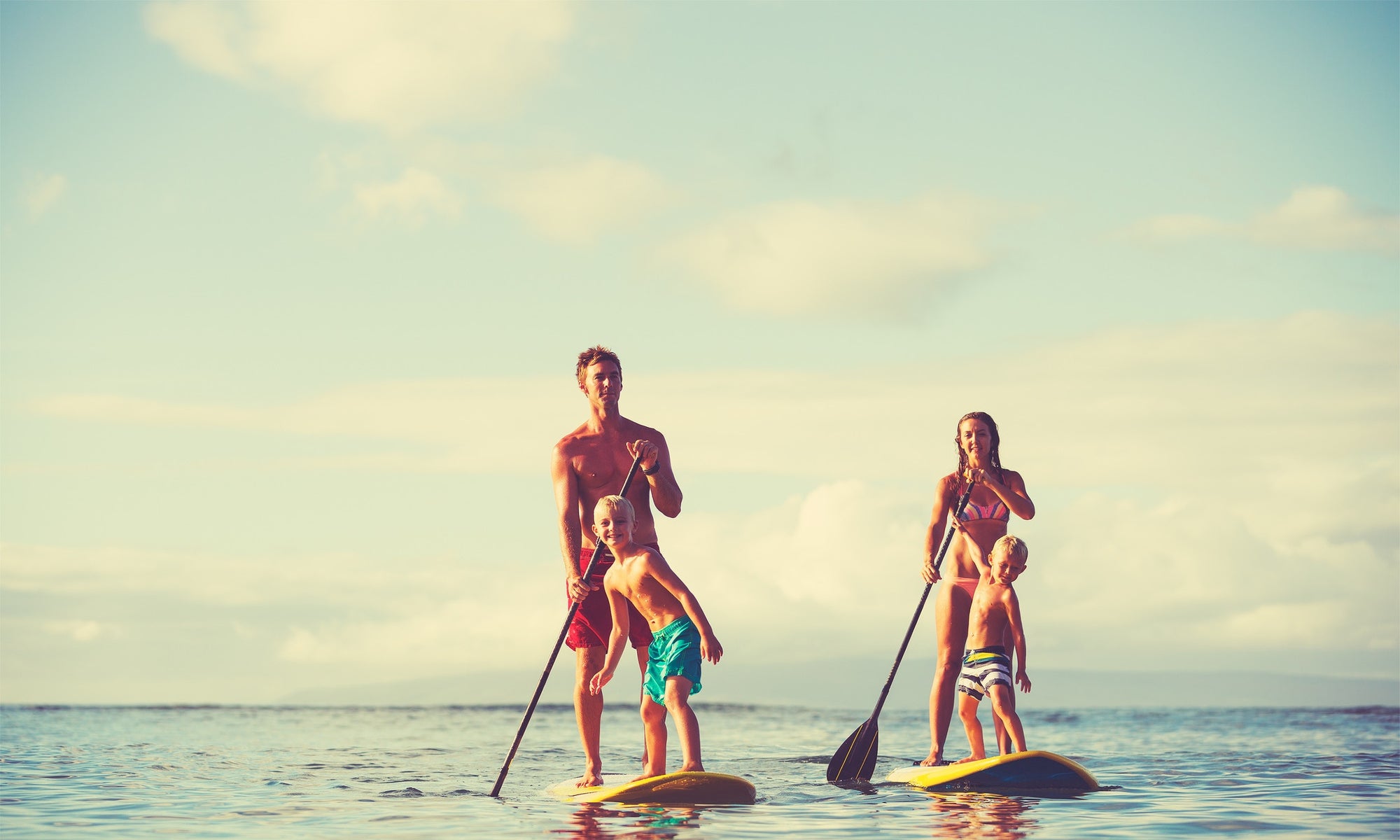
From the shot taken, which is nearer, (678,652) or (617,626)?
(678,652)

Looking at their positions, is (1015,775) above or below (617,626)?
below

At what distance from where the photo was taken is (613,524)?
26.8ft

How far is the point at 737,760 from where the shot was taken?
14.4 meters

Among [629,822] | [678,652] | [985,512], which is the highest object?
[985,512]

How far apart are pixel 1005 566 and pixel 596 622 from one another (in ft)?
9.00

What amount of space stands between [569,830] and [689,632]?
1358 millimetres

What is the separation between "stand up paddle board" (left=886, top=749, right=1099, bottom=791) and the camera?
9148 mm

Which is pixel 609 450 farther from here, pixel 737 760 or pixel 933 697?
pixel 737 760

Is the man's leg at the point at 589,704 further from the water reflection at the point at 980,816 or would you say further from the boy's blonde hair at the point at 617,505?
the water reflection at the point at 980,816

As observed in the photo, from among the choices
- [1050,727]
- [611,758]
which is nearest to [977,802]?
[611,758]

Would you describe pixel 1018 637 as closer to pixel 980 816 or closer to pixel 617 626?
pixel 980 816

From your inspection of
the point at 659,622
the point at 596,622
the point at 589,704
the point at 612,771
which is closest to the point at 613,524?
the point at 659,622

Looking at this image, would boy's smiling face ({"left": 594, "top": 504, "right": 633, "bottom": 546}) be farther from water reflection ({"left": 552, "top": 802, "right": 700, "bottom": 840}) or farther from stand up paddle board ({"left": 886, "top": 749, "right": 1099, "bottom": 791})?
stand up paddle board ({"left": 886, "top": 749, "right": 1099, "bottom": 791})

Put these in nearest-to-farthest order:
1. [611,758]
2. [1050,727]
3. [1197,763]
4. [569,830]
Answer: [569,830]
[1197,763]
[611,758]
[1050,727]
